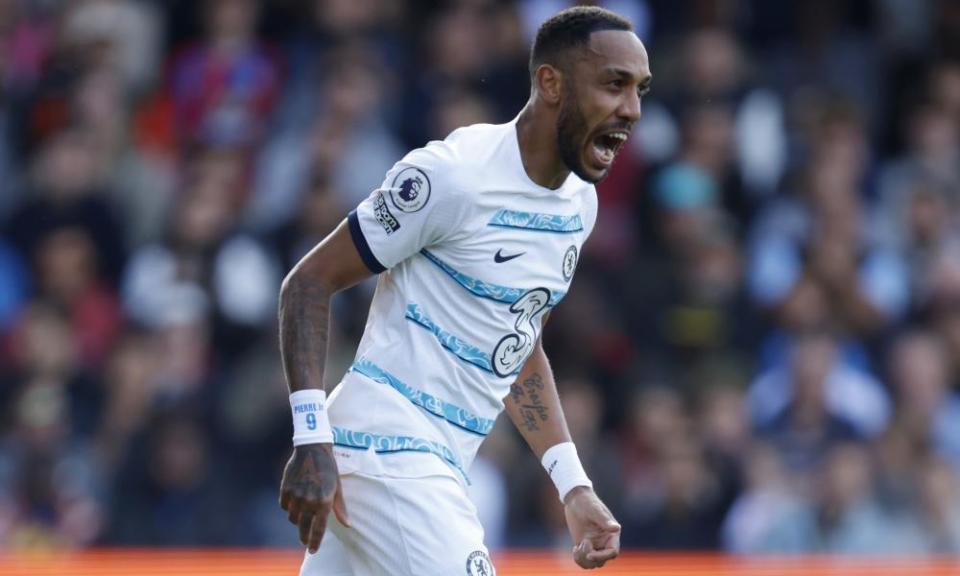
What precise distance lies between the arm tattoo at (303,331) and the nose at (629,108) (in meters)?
0.93

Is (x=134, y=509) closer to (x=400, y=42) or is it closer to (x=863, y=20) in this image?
(x=400, y=42)

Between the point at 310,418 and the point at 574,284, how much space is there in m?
5.83

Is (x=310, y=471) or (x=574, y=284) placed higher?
(x=574, y=284)

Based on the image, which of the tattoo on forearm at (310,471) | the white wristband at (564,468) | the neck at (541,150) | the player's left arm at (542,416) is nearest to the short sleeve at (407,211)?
the neck at (541,150)

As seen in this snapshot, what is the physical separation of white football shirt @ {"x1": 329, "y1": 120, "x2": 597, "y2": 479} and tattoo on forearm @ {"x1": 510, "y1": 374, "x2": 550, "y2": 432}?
1.17ft

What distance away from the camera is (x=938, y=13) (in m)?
12.8

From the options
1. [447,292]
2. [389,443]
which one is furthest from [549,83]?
[389,443]

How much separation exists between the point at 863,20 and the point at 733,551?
5.08 m

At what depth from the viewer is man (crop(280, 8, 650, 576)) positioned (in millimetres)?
4746

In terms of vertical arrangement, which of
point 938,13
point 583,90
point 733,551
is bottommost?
point 733,551

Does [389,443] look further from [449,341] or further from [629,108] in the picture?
[629,108]

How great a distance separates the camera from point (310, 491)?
4.53m

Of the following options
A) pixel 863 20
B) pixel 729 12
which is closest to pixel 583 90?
pixel 729 12

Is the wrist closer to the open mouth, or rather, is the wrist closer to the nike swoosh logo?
the nike swoosh logo
